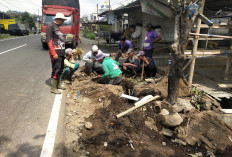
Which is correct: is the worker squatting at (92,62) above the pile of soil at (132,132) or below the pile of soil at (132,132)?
above

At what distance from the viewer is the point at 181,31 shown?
3766 millimetres

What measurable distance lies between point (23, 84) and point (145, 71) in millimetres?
4044

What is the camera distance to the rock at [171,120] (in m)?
3.47

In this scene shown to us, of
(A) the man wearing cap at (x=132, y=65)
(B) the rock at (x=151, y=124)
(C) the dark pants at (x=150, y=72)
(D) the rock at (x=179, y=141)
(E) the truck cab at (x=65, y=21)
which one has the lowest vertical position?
(D) the rock at (x=179, y=141)

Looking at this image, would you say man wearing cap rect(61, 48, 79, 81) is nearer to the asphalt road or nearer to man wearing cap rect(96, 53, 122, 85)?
the asphalt road

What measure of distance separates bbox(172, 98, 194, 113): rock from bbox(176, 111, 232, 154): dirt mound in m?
0.36

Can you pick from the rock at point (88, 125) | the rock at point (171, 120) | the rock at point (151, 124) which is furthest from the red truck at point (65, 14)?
the rock at point (171, 120)

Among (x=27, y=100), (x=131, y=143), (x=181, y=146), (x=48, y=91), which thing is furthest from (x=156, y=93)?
(x=27, y=100)

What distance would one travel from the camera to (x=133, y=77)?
6.46 metres

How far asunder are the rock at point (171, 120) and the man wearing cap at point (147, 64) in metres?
2.76

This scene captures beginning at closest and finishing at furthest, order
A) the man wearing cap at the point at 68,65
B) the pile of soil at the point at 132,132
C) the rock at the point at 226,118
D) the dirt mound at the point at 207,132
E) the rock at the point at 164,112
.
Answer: the pile of soil at the point at 132,132 < the dirt mound at the point at 207,132 < the rock at the point at 164,112 < the rock at the point at 226,118 < the man wearing cap at the point at 68,65

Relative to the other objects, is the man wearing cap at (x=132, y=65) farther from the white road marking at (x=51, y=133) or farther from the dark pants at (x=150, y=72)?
the white road marking at (x=51, y=133)

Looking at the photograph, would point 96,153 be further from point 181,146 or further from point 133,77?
point 133,77

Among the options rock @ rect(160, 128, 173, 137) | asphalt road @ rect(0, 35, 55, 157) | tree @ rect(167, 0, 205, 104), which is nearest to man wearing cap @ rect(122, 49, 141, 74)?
tree @ rect(167, 0, 205, 104)
